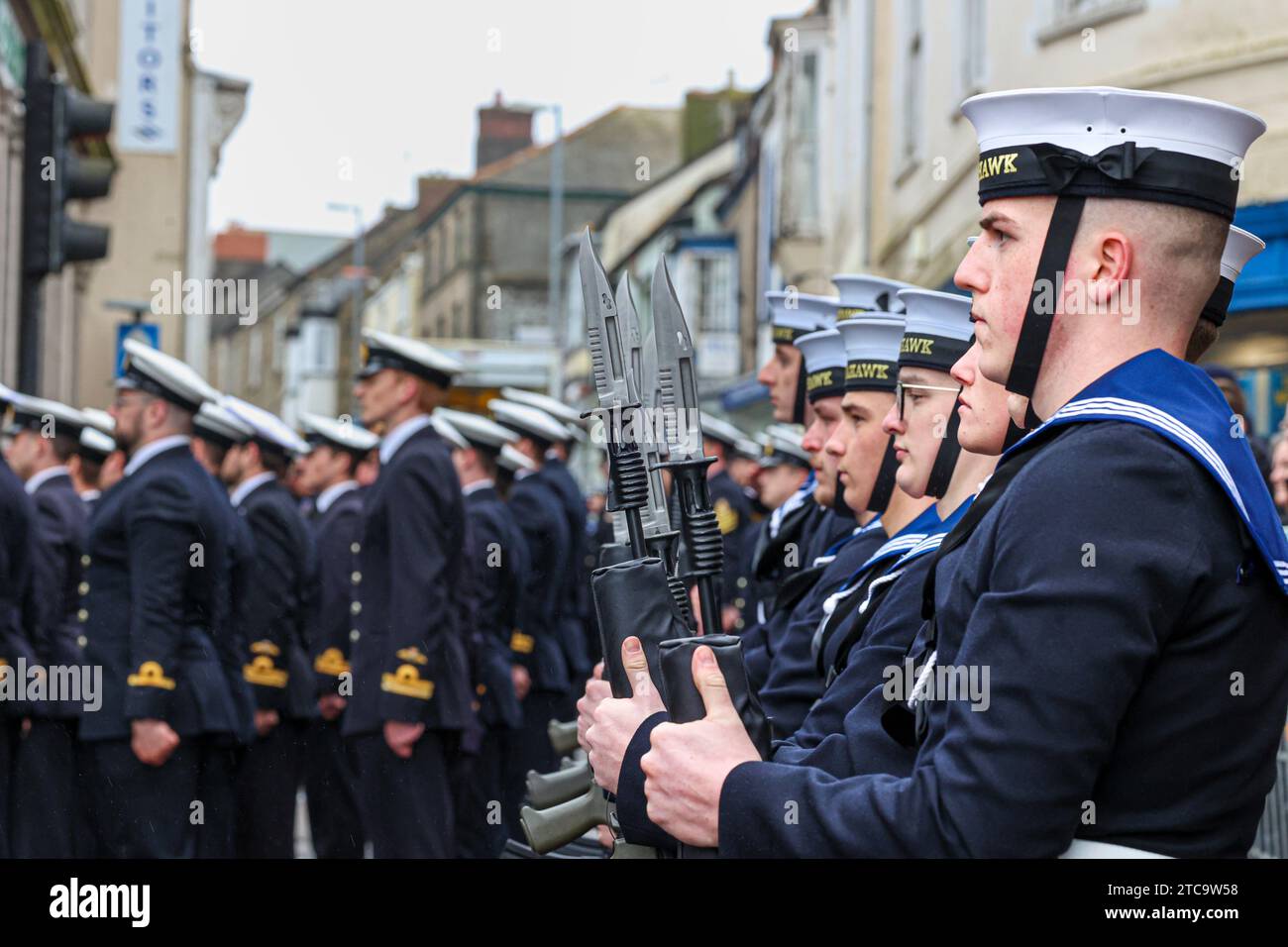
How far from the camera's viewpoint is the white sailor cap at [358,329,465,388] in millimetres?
7609

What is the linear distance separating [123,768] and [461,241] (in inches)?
2489

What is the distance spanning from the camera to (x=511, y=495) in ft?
37.5

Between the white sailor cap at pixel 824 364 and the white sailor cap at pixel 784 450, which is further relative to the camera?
the white sailor cap at pixel 784 450

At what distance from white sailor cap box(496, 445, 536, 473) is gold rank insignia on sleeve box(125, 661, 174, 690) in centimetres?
555

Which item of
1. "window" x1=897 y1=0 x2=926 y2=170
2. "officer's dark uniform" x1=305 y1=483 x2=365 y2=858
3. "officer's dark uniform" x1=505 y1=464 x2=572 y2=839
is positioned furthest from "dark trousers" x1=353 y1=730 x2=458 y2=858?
"window" x1=897 y1=0 x2=926 y2=170

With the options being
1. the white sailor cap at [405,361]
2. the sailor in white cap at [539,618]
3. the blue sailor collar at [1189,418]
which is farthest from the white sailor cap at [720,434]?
the blue sailor collar at [1189,418]

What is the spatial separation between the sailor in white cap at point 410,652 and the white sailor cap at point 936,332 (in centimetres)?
361

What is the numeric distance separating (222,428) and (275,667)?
123 cm

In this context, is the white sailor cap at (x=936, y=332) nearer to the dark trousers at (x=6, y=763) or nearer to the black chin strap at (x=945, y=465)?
the black chin strap at (x=945, y=465)

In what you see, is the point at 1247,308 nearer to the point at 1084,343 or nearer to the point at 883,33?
the point at 1084,343

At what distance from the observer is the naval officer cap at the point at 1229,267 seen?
253 centimetres

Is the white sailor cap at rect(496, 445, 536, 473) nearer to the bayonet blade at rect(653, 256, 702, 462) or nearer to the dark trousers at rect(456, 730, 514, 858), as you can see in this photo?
the dark trousers at rect(456, 730, 514, 858)

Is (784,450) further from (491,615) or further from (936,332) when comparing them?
(936,332)
